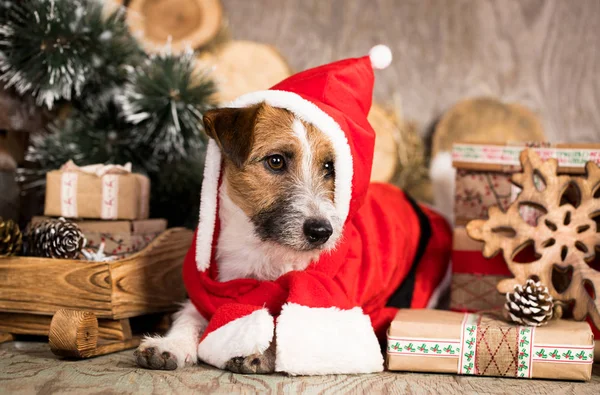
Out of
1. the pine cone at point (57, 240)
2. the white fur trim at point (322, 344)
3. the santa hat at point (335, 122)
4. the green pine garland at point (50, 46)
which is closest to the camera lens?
the white fur trim at point (322, 344)

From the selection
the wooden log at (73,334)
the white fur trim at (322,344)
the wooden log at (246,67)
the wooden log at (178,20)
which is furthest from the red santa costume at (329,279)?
the wooden log at (178,20)

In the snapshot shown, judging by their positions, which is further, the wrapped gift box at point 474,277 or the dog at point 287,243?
the wrapped gift box at point 474,277

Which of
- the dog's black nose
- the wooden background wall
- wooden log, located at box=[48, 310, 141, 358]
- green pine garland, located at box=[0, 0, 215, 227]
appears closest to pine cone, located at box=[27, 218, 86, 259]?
wooden log, located at box=[48, 310, 141, 358]

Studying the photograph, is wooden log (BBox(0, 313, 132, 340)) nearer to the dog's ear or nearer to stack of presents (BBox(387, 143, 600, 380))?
the dog's ear

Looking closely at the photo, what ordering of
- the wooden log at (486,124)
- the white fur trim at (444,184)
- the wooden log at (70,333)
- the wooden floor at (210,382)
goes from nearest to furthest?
the wooden floor at (210,382) → the wooden log at (70,333) → the white fur trim at (444,184) → the wooden log at (486,124)

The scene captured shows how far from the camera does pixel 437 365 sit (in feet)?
6.45

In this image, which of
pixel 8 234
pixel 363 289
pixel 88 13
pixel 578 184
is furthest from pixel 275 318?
pixel 88 13

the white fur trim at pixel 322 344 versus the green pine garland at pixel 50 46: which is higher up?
the green pine garland at pixel 50 46

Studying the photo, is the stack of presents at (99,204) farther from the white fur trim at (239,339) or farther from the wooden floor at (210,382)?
the white fur trim at (239,339)

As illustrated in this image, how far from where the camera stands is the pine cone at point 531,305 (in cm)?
198

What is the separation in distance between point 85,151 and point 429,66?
1935 millimetres

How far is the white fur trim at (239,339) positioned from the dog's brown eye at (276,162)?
45 centimetres

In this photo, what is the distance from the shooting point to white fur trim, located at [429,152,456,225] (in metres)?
3.07

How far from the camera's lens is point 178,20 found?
3592 mm
